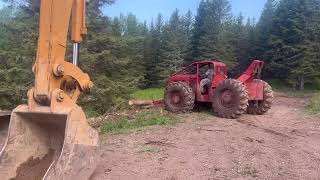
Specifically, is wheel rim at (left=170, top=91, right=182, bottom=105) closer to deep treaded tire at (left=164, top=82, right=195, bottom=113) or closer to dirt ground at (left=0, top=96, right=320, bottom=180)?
deep treaded tire at (left=164, top=82, right=195, bottom=113)

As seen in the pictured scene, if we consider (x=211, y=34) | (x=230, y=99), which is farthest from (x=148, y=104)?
(x=211, y=34)

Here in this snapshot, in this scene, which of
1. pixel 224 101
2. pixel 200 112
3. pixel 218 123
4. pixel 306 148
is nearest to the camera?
pixel 306 148

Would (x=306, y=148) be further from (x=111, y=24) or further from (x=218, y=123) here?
(x=111, y=24)

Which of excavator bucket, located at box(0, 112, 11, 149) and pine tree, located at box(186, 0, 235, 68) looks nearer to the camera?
excavator bucket, located at box(0, 112, 11, 149)

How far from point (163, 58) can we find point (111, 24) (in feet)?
63.8

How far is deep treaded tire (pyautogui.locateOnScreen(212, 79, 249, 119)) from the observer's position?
11.9 metres

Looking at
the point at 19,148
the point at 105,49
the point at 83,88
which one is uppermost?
the point at 105,49

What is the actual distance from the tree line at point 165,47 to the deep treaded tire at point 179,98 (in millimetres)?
1937

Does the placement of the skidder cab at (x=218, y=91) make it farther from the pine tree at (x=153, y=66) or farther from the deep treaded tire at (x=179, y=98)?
the pine tree at (x=153, y=66)

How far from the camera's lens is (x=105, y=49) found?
707 inches

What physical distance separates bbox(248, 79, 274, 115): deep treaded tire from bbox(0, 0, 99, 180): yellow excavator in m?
8.51

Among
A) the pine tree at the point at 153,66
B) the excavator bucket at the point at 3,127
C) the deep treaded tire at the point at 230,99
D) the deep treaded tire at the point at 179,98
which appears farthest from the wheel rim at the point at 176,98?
the pine tree at the point at 153,66

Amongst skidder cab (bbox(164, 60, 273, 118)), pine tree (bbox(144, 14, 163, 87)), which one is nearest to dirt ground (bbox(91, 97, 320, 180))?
skidder cab (bbox(164, 60, 273, 118))

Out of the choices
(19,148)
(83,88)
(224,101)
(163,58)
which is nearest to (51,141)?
(19,148)
